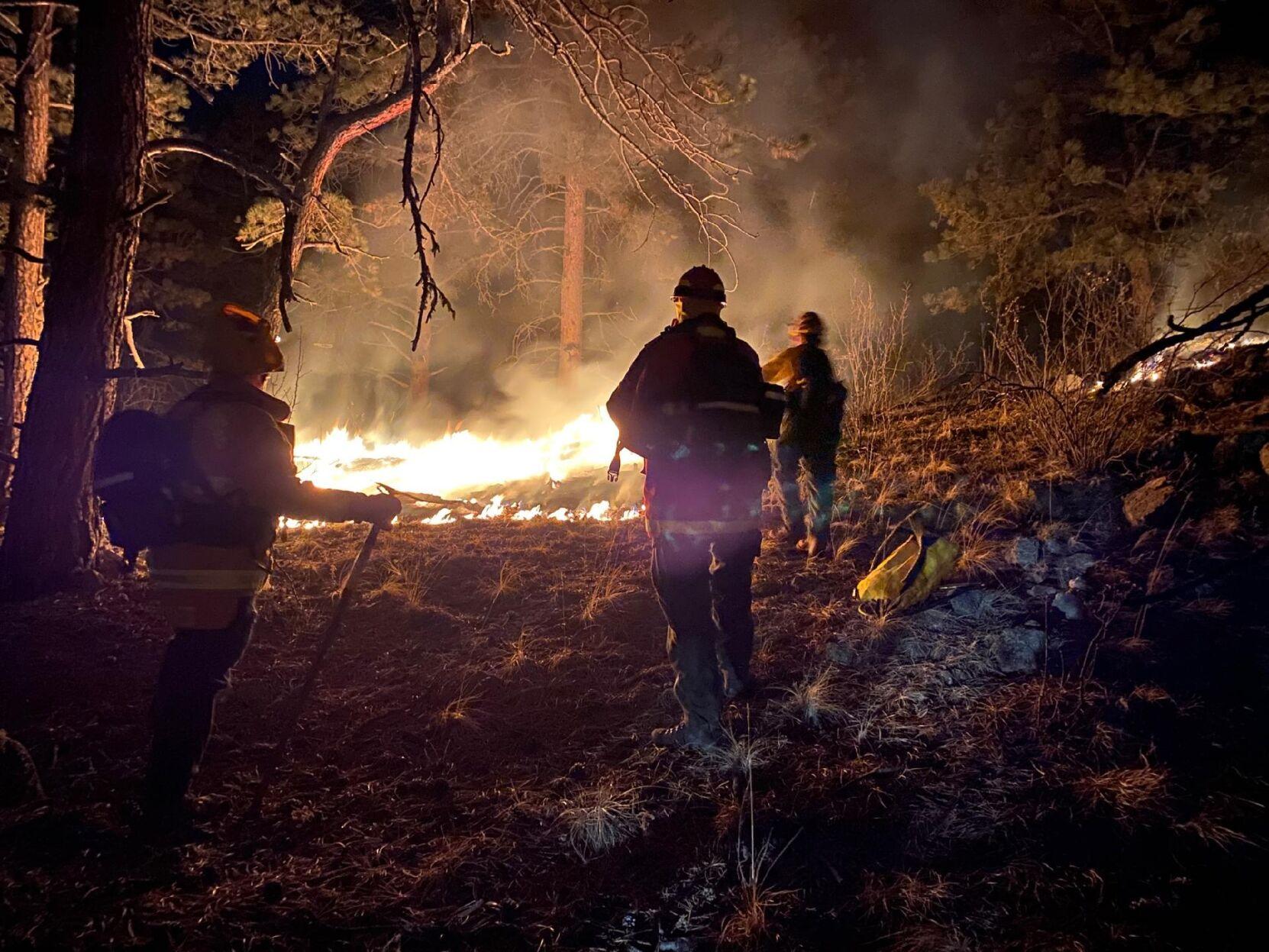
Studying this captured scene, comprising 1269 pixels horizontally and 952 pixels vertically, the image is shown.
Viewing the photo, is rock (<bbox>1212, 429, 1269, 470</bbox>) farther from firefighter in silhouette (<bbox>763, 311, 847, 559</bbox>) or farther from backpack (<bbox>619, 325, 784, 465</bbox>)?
backpack (<bbox>619, 325, 784, 465</bbox>)

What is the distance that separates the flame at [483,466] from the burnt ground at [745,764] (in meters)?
2.84

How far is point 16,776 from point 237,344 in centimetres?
208

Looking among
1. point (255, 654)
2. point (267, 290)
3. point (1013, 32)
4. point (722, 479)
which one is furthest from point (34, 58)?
point (1013, 32)

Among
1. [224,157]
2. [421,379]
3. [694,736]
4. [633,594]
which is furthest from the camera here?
[421,379]

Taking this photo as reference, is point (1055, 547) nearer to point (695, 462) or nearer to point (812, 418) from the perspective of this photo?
point (812, 418)

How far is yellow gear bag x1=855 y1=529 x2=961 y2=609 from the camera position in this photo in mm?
4242

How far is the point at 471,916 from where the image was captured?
237 cm

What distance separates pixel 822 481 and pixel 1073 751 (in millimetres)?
2763

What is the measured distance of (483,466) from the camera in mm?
10805

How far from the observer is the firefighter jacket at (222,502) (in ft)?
8.61

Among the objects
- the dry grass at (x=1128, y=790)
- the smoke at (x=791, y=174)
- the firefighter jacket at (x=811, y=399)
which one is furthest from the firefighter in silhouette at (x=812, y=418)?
the smoke at (x=791, y=174)

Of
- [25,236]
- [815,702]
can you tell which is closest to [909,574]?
[815,702]

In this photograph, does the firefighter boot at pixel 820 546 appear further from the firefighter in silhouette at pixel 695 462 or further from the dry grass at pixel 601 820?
the dry grass at pixel 601 820

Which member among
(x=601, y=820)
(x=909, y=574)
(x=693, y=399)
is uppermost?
(x=693, y=399)
